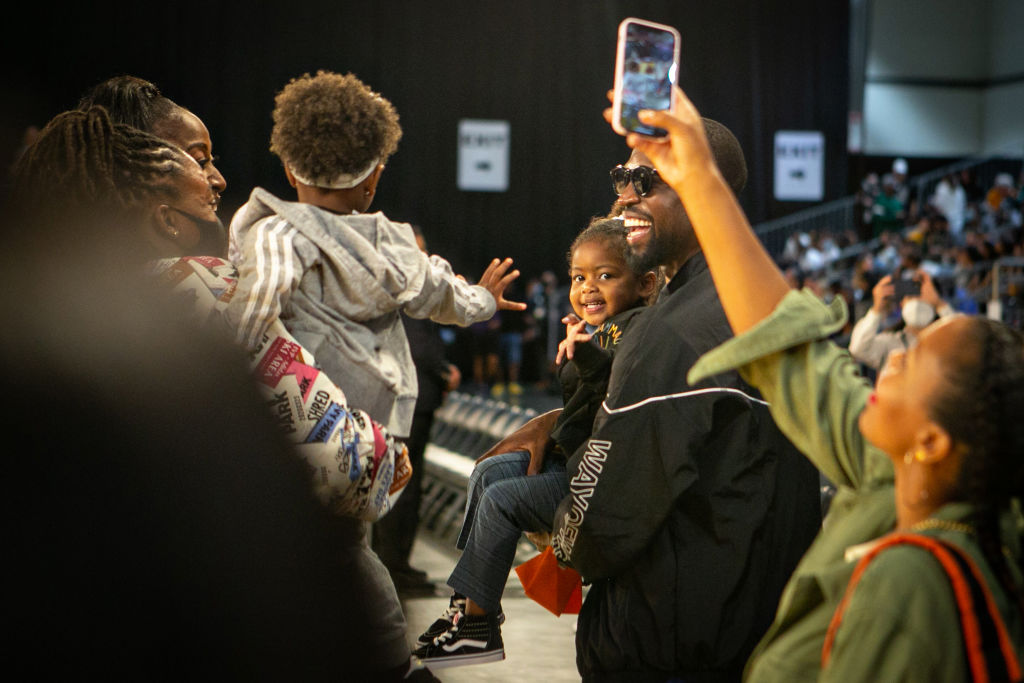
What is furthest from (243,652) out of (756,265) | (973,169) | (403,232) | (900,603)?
(973,169)

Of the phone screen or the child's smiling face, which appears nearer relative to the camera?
the phone screen

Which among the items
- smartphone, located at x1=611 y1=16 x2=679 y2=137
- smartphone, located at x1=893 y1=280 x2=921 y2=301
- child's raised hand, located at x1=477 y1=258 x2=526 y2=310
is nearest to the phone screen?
smartphone, located at x1=611 y1=16 x2=679 y2=137

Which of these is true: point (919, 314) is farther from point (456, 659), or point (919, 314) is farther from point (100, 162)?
point (100, 162)

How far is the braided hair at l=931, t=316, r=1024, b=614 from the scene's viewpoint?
132 centimetres

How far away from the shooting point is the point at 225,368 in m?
0.77

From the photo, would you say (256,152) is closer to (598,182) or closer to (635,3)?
(598,182)

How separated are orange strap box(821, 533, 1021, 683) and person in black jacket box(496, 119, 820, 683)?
81cm

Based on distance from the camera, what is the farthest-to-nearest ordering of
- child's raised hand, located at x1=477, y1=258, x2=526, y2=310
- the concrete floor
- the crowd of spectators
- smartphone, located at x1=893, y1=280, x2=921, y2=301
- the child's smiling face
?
the crowd of spectators, smartphone, located at x1=893, y1=280, x2=921, y2=301, the concrete floor, the child's smiling face, child's raised hand, located at x1=477, y1=258, x2=526, y2=310

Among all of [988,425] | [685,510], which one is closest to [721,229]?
[988,425]

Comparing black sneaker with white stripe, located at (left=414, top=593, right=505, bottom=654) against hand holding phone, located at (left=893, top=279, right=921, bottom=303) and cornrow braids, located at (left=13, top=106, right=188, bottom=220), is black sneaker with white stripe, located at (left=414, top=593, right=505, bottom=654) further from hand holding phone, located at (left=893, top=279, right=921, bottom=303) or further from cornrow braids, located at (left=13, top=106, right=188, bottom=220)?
hand holding phone, located at (left=893, top=279, right=921, bottom=303)

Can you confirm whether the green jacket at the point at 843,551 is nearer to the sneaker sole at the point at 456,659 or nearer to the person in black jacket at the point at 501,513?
the person in black jacket at the point at 501,513

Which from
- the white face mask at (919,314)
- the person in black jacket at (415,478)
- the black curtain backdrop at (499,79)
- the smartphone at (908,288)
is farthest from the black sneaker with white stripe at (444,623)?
the black curtain backdrop at (499,79)

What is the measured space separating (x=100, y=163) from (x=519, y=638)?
335 cm

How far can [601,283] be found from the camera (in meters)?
3.07
